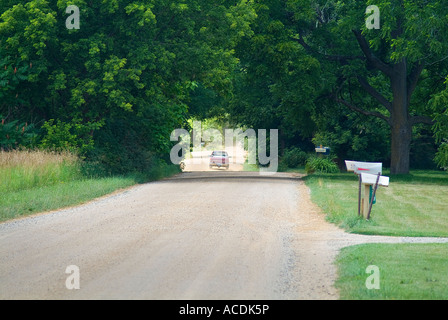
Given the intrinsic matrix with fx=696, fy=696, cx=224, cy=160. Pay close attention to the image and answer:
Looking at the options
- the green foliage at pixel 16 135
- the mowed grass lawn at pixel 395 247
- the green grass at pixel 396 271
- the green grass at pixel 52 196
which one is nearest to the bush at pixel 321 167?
the mowed grass lawn at pixel 395 247

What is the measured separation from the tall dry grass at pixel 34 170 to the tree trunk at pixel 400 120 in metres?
19.1

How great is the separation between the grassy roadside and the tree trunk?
1630 cm

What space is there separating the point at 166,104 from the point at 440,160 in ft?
50.8

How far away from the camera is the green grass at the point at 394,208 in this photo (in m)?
16.8

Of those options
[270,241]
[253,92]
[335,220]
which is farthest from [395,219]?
[253,92]

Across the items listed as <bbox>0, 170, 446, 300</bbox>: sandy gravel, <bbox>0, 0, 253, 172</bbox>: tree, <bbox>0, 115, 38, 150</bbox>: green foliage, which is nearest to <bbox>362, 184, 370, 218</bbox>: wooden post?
<bbox>0, 170, 446, 300</bbox>: sandy gravel

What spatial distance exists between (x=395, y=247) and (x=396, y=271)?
264 cm

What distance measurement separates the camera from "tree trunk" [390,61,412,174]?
38.3m

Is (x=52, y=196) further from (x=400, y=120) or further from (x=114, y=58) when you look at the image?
(x=400, y=120)

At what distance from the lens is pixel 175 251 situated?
12.7 metres

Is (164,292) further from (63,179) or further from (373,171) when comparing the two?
(63,179)

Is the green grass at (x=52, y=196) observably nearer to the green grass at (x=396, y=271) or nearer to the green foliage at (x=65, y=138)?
the green foliage at (x=65, y=138)

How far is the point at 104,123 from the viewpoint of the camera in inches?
1264

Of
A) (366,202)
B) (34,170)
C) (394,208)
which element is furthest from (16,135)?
(366,202)
